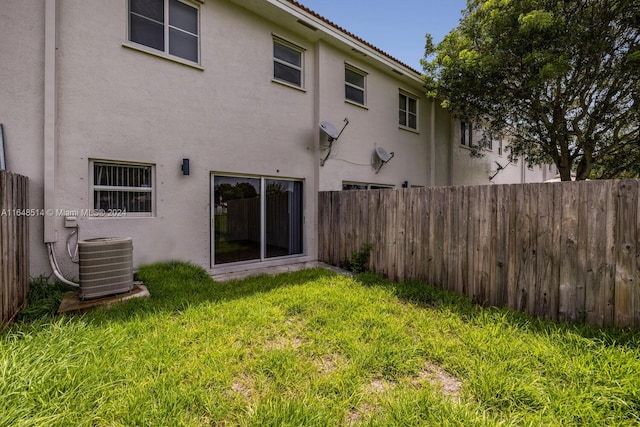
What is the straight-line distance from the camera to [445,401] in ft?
7.31

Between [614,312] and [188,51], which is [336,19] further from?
[614,312]

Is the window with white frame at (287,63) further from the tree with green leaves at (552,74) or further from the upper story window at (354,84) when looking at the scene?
the tree with green leaves at (552,74)

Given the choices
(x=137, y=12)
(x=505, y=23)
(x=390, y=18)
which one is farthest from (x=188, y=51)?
(x=505, y=23)

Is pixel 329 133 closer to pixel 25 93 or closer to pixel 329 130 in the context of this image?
pixel 329 130

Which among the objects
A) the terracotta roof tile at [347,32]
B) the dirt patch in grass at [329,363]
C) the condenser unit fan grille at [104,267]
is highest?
the terracotta roof tile at [347,32]

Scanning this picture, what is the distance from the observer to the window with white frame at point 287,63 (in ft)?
23.9

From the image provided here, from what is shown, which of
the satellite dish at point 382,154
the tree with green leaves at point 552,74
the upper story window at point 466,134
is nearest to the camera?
the tree with green leaves at point 552,74

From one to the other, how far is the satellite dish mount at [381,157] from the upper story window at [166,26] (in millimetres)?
5539

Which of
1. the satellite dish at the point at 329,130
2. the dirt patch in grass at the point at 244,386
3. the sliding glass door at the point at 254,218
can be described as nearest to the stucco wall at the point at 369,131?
the satellite dish at the point at 329,130

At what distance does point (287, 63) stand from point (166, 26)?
2841 mm

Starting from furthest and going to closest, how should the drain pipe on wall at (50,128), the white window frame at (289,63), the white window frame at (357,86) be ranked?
the white window frame at (357,86) < the white window frame at (289,63) < the drain pipe on wall at (50,128)

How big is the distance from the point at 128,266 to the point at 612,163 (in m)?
14.9

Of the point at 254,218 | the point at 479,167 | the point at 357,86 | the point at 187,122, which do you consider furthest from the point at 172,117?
the point at 479,167

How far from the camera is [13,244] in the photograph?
3.59 m
